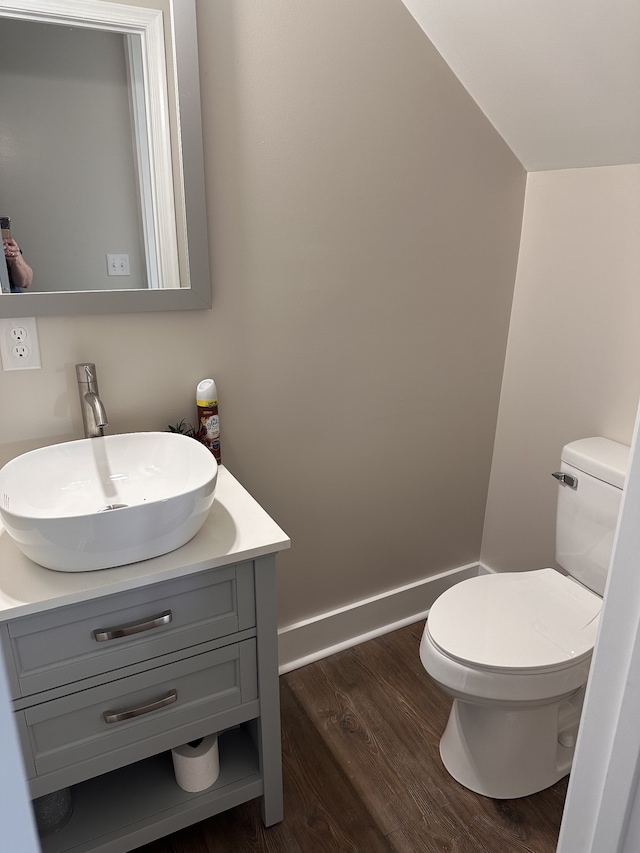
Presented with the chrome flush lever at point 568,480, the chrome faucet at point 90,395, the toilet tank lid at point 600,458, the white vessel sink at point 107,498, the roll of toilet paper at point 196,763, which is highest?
the chrome faucet at point 90,395

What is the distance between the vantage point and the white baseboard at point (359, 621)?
2.06 metres

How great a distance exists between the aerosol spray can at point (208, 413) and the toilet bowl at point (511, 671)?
736 millimetres

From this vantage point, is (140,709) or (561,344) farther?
(561,344)

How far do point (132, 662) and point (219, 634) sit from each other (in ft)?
0.59

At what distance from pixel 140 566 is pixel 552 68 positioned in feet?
5.05

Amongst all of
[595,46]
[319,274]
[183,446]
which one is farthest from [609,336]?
[183,446]

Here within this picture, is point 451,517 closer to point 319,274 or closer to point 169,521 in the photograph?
point 319,274

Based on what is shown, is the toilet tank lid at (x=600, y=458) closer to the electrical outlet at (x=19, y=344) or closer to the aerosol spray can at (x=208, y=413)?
the aerosol spray can at (x=208, y=413)

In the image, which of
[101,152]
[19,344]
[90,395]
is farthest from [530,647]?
[101,152]

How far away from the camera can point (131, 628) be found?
1.19 metres

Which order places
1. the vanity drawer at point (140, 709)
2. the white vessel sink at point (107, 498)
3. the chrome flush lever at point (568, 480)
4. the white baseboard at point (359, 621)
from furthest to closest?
the white baseboard at point (359, 621)
the chrome flush lever at point (568, 480)
the vanity drawer at point (140, 709)
the white vessel sink at point (107, 498)

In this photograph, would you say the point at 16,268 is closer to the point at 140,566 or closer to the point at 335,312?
the point at 140,566

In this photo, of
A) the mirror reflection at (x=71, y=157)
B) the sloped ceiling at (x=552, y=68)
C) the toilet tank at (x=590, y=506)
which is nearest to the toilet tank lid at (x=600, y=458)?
the toilet tank at (x=590, y=506)

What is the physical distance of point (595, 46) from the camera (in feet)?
4.74
